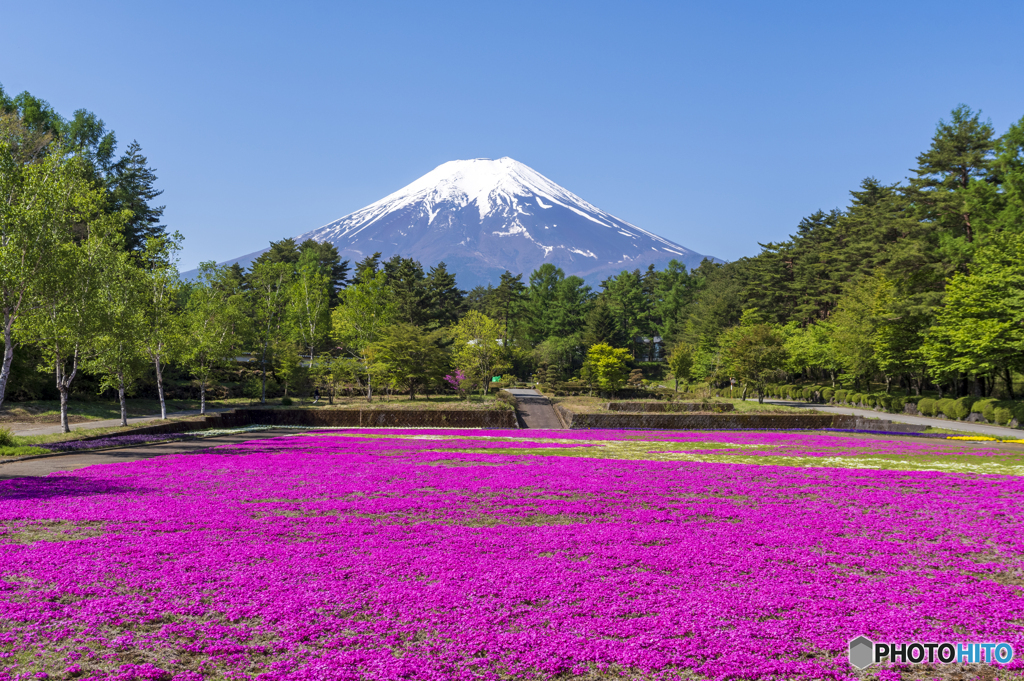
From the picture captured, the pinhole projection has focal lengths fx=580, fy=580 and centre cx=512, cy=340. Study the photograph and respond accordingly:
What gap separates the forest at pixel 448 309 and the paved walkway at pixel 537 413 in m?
6.53

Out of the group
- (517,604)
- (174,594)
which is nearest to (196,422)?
(174,594)

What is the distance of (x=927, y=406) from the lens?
37.2m

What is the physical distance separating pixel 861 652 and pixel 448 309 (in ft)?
243

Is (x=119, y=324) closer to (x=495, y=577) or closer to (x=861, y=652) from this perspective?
(x=495, y=577)

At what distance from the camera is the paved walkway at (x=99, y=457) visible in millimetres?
14049

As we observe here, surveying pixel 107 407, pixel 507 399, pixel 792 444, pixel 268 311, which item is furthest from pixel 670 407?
pixel 107 407

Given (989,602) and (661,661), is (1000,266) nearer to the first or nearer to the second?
(989,602)

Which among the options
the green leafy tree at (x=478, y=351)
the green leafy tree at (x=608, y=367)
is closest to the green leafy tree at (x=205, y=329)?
the green leafy tree at (x=478, y=351)

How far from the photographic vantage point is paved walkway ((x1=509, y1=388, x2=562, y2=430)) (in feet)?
122

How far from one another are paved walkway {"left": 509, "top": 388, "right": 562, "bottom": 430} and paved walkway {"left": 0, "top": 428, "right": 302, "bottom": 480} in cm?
1888

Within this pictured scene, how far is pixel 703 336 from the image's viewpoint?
234ft

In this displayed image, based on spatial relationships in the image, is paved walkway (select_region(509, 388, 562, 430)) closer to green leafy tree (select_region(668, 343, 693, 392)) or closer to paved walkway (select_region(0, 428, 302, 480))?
green leafy tree (select_region(668, 343, 693, 392))

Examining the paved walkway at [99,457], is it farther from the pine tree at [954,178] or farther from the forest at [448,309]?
the pine tree at [954,178]

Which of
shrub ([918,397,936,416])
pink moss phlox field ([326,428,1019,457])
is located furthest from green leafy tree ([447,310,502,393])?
shrub ([918,397,936,416])
